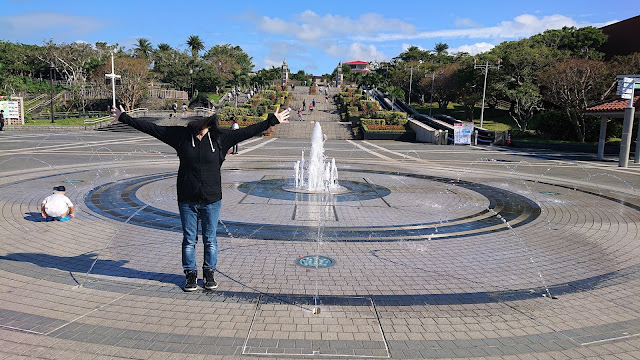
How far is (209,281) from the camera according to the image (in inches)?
211

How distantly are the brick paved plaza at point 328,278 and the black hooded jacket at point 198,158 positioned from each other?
49.5 inches

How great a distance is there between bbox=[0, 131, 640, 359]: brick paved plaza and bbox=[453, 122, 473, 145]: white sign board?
2332 cm

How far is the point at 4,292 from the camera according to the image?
511cm

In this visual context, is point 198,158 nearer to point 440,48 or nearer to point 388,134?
point 388,134

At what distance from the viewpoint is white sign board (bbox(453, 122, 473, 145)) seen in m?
35.4

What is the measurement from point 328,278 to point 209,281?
160 centimetres

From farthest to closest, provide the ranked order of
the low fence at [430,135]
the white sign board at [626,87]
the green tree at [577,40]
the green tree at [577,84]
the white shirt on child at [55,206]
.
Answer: the green tree at [577,40], the low fence at [430,135], the green tree at [577,84], the white sign board at [626,87], the white shirt on child at [55,206]

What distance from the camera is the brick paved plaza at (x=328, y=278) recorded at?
13.7 feet

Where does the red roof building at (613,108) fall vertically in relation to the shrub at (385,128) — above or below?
above

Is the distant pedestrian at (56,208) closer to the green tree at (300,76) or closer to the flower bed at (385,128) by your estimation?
the flower bed at (385,128)

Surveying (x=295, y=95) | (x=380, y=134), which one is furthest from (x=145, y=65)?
(x=380, y=134)

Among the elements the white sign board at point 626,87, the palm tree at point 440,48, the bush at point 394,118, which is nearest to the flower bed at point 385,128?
the bush at point 394,118

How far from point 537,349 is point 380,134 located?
35876 millimetres

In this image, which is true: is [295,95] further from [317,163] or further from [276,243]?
[276,243]
